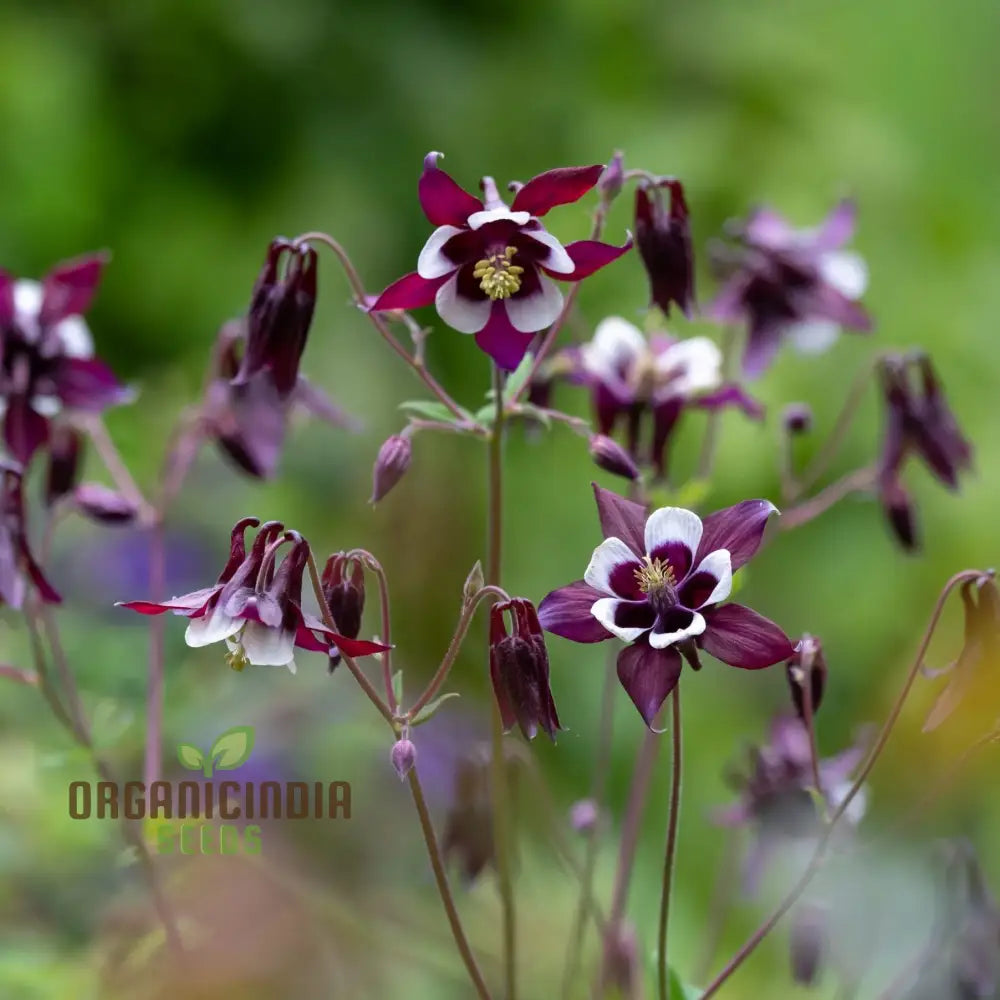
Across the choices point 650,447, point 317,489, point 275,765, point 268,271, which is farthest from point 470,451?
point 268,271

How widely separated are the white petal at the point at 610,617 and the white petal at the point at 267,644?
0.42ft

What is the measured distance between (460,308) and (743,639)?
20 cm

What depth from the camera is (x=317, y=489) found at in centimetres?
200

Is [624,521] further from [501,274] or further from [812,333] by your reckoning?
[812,333]

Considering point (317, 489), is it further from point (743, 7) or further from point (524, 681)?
point (524, 681)

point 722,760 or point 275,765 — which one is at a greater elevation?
point 275,765

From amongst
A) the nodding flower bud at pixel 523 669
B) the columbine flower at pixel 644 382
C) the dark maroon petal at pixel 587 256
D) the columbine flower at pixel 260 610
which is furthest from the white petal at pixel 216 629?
the columbine flower at pixel 644 382

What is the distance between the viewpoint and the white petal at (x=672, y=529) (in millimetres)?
573

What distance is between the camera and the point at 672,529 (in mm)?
577

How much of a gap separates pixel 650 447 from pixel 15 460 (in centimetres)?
39

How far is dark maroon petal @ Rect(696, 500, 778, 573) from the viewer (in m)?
0.57

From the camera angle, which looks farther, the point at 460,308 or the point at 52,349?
the point at 52,349

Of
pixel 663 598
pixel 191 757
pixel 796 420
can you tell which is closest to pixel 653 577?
pixel 663 598

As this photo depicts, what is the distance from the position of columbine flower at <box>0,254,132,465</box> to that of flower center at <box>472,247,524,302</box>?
0.97ft
